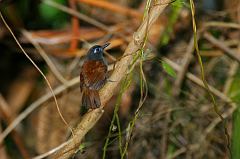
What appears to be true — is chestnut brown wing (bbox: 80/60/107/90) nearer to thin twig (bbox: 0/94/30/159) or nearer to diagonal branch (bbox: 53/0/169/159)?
diagonal branch (bbox: 53/0/169/159)

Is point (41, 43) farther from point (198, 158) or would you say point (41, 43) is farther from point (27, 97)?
point (198, 158)

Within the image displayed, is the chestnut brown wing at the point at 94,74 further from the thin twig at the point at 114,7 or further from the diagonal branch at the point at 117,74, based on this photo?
the thin twig at the point at 114,7

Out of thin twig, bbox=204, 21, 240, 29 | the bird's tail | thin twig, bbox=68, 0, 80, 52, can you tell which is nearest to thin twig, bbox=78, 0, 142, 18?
thin twig, bbox=68, 0, 80, 52

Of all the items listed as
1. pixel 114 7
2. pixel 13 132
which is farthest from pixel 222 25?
pixel 13 132

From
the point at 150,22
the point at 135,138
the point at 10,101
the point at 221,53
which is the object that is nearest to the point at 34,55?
the point at 10,101

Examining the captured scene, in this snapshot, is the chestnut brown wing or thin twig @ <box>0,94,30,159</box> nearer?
the chestnut brown wing

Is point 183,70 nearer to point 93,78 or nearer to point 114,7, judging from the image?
point 114,7

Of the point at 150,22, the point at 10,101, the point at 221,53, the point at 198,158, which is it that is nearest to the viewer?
the point at 150,22
